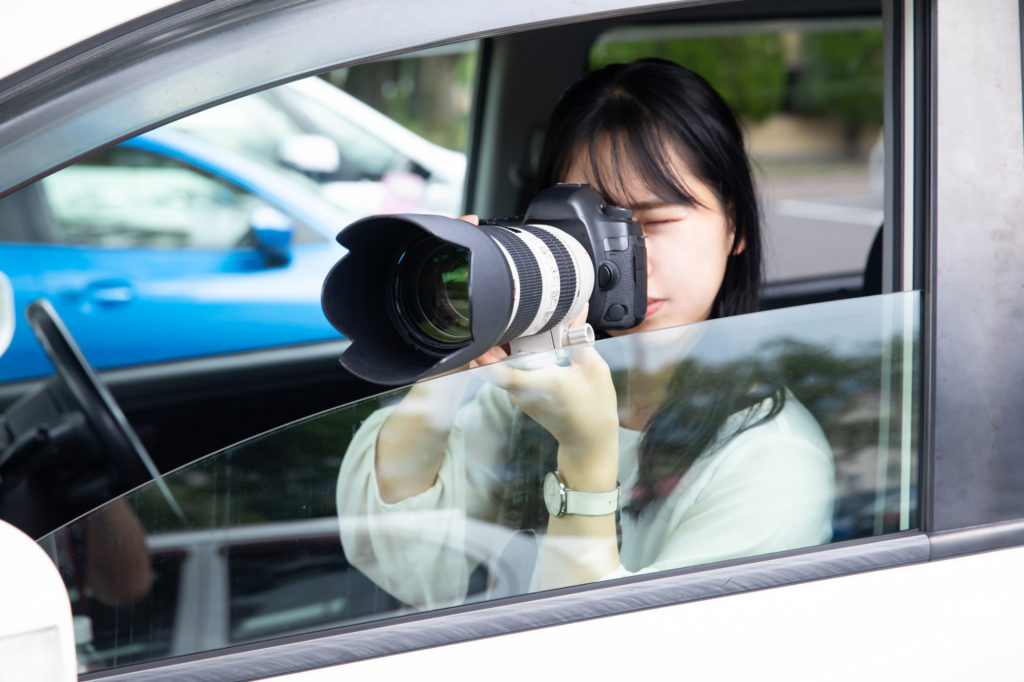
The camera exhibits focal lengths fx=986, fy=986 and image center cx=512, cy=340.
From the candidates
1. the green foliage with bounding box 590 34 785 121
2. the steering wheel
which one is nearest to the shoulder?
the steering wheel

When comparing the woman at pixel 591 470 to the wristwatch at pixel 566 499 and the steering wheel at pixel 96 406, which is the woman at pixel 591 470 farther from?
the steering wheel at pixel 96 406

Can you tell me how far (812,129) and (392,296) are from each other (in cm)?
1487

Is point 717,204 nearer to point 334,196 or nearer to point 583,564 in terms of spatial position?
point 583,564

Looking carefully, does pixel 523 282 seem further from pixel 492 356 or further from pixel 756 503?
pixel 756 503

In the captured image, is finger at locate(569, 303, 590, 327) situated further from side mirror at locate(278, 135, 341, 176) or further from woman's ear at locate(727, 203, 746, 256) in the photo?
side mirror at locate(278, 135, 341, 176)

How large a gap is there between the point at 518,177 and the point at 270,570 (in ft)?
5.49

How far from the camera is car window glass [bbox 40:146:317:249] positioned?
3.63 m

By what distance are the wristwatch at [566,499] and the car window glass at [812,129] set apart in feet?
16.2

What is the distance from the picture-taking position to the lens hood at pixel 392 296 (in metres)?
0.88

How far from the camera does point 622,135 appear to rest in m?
1.37

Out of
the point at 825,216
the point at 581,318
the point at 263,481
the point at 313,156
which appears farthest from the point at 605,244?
the point at 825,216

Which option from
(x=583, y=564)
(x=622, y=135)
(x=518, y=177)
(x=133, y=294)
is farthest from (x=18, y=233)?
(x=583, y=564)

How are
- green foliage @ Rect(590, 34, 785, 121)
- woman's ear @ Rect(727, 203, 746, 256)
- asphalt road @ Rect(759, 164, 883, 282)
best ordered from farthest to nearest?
1. green foliage @ Rect(590, 34, 785, 121)
2. asphalt road @ Rect(759, 164, 883, 282)
3. woman's ear @ Rect(727, 203, 746, 256)

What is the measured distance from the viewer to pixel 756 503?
108 cm
